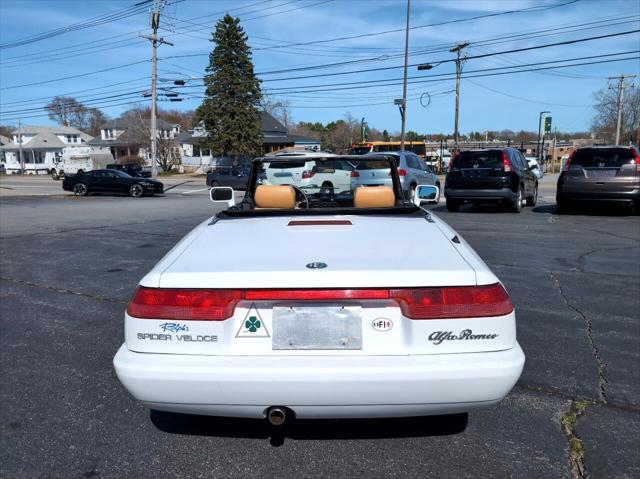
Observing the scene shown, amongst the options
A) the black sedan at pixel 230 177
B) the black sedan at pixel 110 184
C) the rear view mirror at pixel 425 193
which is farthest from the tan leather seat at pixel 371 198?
the black sedan at pixel 230 177

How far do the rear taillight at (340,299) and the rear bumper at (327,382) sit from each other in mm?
184

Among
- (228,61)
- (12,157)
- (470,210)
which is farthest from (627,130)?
(12,157)

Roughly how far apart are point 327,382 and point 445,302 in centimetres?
62

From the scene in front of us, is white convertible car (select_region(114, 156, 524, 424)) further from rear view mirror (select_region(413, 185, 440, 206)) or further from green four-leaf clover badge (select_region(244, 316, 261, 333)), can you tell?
rear view mirror (select_region(413, 185, 440, 206))

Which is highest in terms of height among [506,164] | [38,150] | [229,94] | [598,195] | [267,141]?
[229,94]

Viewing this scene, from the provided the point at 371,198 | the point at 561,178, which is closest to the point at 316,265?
the point at 371,198

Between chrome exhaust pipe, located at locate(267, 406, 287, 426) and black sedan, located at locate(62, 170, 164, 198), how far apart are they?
24273 mm

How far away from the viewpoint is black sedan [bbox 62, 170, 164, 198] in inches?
977

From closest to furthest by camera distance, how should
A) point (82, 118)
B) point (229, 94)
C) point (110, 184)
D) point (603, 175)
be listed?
point (603, 175) < point (110, 184) < point (229, 94) < point (82, 118)

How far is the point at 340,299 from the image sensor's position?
2182 mm

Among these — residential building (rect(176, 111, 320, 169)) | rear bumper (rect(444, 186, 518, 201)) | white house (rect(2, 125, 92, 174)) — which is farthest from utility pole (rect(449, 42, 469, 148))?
white house (rect(2, 125, 92, 174))

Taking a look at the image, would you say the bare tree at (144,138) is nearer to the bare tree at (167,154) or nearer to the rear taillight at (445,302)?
the bare tree at (167,154)

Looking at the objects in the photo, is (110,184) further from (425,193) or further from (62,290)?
(425,193)

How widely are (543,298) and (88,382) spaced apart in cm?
434
